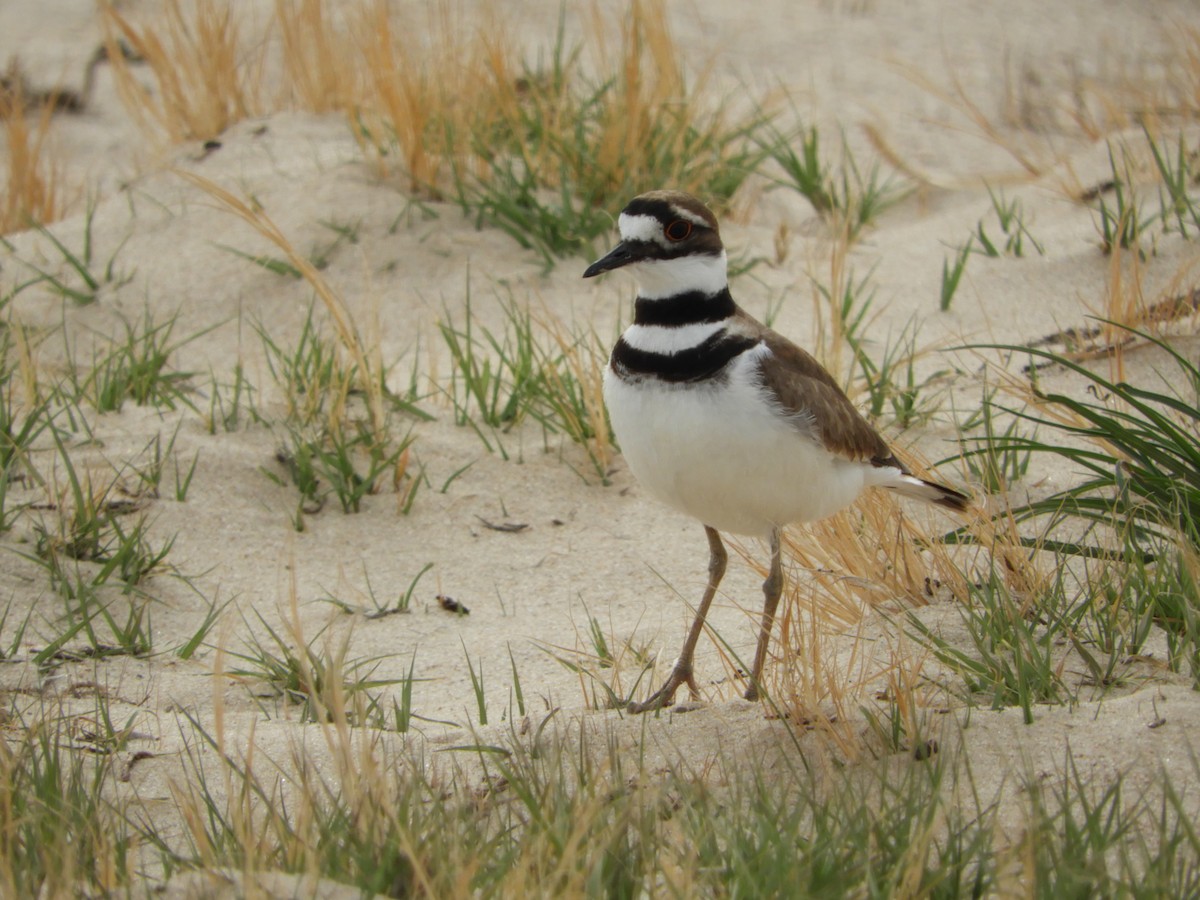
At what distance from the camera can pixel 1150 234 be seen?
5.59 meters

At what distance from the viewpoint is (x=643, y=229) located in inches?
131

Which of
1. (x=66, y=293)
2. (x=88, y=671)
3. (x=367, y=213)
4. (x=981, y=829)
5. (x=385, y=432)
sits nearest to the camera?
(x=981, y=829)

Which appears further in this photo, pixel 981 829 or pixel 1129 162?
pixel 1129 162

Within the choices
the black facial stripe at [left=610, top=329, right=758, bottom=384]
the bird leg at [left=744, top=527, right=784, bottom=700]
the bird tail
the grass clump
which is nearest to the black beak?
the black facial stripe at [left=610, top=329, right=758, bottom=384]

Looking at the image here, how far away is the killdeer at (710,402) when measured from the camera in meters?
3.15

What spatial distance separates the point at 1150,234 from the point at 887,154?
6.28ft

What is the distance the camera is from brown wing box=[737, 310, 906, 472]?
3.24 meters

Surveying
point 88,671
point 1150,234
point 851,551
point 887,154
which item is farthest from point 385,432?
point 887,154

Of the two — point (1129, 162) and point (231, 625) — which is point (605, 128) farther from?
point (231, 625)

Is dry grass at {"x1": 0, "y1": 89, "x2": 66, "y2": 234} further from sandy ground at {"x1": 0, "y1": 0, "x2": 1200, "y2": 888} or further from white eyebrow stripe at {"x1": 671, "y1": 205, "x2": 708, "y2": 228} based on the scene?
white eyebrow stripe at {"x1": 671, "y1": 205, "x2": 708, "y2": 228}

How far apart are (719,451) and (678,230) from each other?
572mm

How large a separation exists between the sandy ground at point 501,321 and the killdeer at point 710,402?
0.81ft

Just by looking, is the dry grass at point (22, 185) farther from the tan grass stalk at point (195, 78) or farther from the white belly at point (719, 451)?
the white belly at point (719, 451)

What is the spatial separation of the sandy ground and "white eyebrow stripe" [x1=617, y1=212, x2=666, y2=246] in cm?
90
